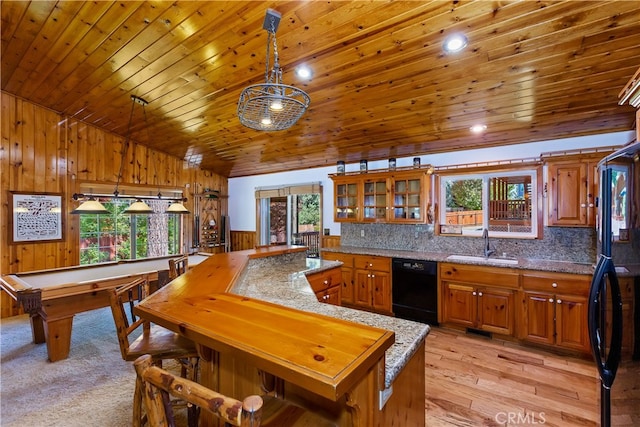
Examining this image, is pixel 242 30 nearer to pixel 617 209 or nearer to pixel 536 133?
pixel 617 209

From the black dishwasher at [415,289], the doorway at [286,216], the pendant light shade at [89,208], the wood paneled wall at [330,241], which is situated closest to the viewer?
the pendant light shade at [89,208]

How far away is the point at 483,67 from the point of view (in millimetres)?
2389

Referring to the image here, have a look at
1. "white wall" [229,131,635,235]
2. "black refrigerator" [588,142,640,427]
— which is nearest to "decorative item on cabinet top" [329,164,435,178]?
"white wall" [229,131,635,235]

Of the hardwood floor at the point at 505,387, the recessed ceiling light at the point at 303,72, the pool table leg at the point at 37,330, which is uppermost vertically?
the recessed ceiling light at the point at 303,72

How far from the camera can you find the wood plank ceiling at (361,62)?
6.47 feet

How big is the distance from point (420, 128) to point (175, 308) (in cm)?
332

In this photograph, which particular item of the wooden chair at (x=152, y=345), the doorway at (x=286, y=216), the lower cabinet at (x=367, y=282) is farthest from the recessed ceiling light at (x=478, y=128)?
the wooden chair at (x=152, y=345)

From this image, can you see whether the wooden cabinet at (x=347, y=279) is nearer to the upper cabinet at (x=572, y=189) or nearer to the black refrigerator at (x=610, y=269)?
the upper cabinet at (x=572, y=189)

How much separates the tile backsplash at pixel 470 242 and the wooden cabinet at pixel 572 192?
1.25 ft

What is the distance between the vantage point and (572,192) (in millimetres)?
3074

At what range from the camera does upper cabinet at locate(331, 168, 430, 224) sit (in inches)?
165

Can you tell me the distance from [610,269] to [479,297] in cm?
214

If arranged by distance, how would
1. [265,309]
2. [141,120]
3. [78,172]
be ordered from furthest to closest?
[78,172] < [141,120] < [265,309]

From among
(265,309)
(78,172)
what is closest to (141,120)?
(78,172)
